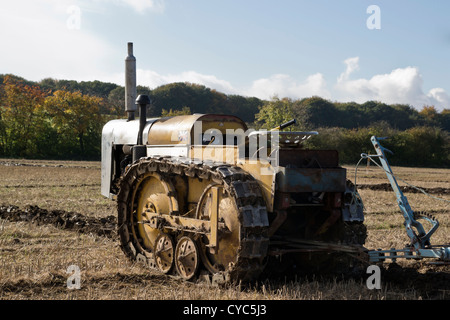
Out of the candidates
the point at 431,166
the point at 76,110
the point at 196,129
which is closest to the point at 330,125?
the point at 431,166

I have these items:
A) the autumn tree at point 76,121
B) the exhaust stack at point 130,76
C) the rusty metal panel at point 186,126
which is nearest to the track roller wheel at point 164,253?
the rusty metal panel at point 186,126

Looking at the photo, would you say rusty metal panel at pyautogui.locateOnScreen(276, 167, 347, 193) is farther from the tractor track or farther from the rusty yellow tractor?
the tractor track

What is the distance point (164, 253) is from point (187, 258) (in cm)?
65

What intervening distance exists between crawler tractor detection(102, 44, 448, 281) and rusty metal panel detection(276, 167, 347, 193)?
0.01 metres

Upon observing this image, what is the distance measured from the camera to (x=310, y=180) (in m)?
6.50

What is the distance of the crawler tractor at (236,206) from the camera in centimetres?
631

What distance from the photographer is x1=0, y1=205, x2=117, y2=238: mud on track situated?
10.8m

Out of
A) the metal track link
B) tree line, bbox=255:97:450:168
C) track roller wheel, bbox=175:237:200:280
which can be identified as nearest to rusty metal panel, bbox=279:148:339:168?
the metal track link

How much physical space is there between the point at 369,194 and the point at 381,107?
69379mm

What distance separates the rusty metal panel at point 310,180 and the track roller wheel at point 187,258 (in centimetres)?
156
